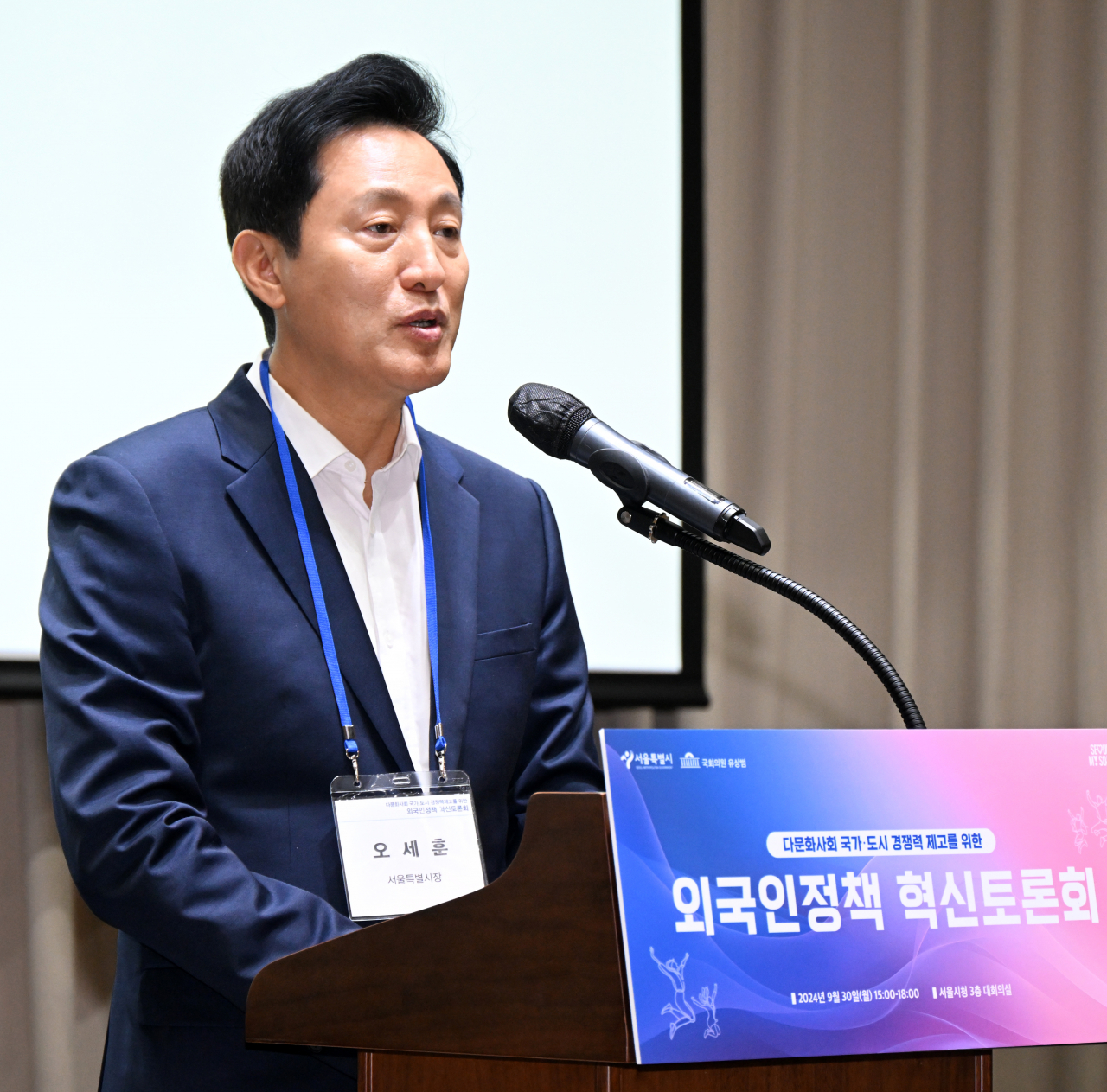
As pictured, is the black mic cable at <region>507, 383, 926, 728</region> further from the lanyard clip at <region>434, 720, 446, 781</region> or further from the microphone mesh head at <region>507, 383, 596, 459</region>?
the lanyard clip at <region>434, 720, 446, 781</region>

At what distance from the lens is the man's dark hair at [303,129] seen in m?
1.57

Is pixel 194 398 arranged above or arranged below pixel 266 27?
below

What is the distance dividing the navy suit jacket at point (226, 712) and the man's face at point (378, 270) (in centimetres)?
16

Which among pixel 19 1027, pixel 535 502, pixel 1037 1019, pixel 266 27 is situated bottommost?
pixel 19 1027

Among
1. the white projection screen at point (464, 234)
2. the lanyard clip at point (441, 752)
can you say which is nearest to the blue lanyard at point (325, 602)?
the lanyard clip at point (441, 752)

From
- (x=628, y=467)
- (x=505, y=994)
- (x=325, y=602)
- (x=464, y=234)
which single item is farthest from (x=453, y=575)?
(x=464, y=234)

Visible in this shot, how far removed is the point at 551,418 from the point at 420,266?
0.36 m

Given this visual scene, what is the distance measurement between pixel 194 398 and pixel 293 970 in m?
1.62

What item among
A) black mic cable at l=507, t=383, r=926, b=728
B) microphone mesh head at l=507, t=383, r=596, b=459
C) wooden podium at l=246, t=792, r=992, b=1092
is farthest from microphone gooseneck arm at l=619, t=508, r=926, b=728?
wooden podium at l=246, t=792, r=992, b=1092

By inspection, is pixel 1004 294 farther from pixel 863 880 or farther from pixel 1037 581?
pixel 863 880

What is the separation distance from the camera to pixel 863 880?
88 cm

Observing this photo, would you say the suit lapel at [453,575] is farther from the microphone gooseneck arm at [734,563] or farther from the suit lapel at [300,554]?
the microphone gooseneck arm at [734,563]

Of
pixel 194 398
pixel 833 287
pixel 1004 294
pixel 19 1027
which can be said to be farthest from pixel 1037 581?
pixel 19 1027

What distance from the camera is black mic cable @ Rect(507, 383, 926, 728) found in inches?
45.4
